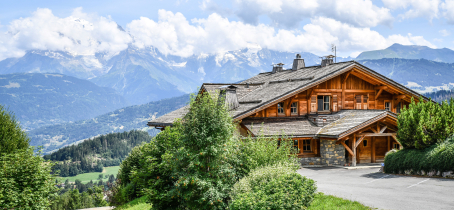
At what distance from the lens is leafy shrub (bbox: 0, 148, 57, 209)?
51.0ft

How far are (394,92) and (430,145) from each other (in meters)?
14.2

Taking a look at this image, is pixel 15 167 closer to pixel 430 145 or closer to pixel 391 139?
pixel 430 145

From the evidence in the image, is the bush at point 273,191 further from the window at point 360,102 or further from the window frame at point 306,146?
the window at point 360,102

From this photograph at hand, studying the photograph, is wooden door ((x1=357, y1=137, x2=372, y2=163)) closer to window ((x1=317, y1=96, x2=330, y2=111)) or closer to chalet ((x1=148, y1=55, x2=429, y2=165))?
chalet ((x1=148, y1=55, x2=429, y2=165))

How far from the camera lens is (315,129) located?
26.2 meters

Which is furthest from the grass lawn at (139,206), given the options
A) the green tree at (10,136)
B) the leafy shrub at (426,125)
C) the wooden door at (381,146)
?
the wooden door at (381,146)

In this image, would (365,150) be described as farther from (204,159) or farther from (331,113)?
(204,159)

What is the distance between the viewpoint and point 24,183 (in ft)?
52.7

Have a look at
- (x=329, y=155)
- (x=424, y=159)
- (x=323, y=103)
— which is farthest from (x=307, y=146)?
(x=424, y=159)

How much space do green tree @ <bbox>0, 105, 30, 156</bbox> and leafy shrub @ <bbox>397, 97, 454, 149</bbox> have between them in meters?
22.5

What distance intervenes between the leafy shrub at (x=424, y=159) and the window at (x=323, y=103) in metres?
10.1

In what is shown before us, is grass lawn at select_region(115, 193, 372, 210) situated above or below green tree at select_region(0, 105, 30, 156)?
below

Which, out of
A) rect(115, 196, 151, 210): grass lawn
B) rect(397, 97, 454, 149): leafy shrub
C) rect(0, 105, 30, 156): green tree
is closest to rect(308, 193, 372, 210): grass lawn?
rect(397, 97, 454, 149): leafy shrub

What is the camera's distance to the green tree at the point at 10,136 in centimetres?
2174
